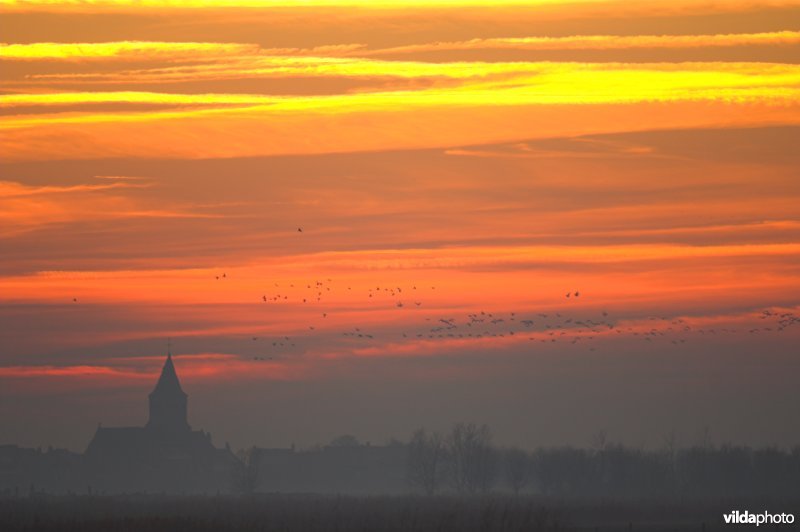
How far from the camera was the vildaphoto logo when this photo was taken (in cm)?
8238

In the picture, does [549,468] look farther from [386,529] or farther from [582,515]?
[386,529]

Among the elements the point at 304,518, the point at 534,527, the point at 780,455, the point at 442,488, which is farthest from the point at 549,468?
the point at 534,527

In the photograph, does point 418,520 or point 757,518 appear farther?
point 757,518

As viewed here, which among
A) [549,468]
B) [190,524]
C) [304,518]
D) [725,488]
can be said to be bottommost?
[190,524]

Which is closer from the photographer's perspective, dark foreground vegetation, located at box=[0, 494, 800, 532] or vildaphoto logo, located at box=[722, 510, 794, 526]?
dark foreground vegetation, located at box=[0, 494, 800, 532]

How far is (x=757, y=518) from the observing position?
88062 mm

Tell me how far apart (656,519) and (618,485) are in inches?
3089

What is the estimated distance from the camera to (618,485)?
174875 mm

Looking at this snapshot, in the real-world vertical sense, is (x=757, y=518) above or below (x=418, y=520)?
above

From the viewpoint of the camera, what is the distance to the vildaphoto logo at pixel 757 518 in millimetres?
82375

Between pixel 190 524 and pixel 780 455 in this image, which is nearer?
pixel 190 524

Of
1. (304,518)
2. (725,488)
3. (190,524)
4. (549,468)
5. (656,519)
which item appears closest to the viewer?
(190,524)

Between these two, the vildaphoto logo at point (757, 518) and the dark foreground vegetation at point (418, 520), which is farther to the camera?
the vildaphoto logo at point (757, 518)

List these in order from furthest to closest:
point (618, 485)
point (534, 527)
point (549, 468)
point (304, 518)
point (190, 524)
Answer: point (549, 468), point (618, 485), point (304, 518), point (534, 527), point (190, 524)
